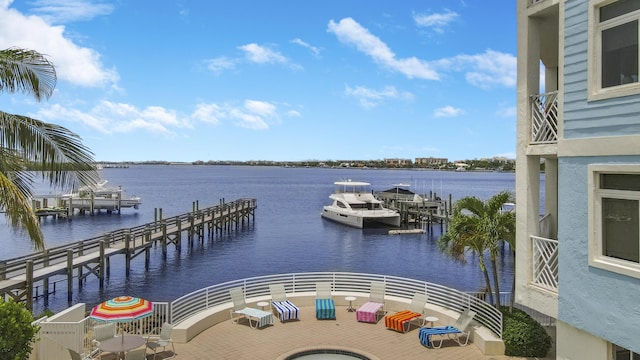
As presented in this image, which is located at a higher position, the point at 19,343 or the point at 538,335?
the point at 19,343

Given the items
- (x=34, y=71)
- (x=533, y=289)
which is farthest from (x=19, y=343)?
(x=533, y=289)

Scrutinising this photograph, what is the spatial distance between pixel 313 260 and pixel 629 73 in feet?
108

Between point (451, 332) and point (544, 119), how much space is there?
6.51m

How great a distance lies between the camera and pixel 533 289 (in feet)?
27.5

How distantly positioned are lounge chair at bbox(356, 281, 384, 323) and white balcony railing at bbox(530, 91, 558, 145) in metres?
7.74

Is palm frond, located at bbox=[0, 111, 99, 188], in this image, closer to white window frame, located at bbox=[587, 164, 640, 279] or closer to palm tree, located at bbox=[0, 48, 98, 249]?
palm tree, located at bbox=[0, 48, 98, 249]

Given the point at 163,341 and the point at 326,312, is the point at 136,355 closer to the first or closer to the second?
the point at 163,341

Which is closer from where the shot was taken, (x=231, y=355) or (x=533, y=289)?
(x=533, y=289)

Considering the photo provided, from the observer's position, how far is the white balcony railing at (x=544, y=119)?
8.18m

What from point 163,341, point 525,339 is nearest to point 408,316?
point 525,339

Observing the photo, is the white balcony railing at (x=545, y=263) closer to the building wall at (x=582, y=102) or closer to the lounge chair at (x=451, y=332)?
the building wall at (x=582, y=102)

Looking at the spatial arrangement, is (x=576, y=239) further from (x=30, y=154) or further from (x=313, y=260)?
(x=313, y=260)

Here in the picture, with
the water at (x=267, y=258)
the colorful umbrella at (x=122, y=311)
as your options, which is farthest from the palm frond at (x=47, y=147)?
the water at (x=267, y=258)

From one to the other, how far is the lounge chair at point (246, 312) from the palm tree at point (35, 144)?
6449 millimetres
